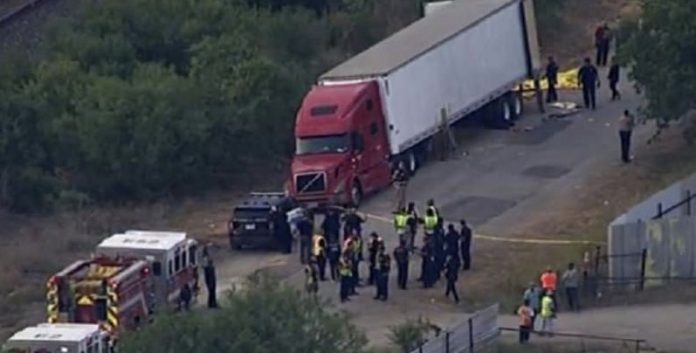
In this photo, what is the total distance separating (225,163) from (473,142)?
19.2ft

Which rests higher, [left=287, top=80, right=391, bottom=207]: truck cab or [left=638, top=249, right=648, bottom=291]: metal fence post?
[left=287, top=80, right=391, bottom=207]: truck cab

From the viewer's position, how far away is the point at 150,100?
199ft

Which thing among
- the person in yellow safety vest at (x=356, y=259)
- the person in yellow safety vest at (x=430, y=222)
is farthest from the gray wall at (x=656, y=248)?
the person in yellow safety vest at (x=356, y=259)

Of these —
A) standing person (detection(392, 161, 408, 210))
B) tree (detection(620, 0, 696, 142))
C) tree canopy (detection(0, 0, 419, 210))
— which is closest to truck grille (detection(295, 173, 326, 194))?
standing person (detection(392, 161, 408, 210))

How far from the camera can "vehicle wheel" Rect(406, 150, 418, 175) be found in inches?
2400

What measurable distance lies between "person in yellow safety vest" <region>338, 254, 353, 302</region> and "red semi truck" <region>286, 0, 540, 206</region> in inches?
218

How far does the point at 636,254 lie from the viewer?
53.0 m

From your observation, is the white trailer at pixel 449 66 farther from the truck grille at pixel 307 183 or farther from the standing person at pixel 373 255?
the standing person at pixel 373 255

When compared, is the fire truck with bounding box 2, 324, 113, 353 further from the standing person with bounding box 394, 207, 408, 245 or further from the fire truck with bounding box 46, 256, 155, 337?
the standing person with bounding box 394, 207, 408, 245

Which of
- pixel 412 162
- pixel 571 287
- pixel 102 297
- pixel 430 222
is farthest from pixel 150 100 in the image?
pixel 571 287

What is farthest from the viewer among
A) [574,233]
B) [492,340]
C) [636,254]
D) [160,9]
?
[160,9]

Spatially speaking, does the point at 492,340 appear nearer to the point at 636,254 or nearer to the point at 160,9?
the point at 636,254

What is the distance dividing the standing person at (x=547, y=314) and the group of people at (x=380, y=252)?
2794 millimetres

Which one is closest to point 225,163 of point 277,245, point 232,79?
point 232,79
